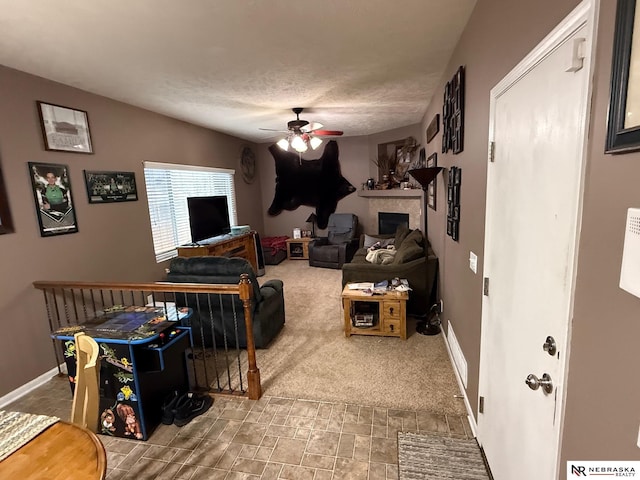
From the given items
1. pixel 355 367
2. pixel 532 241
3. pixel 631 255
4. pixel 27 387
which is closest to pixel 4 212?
pixel 27 387

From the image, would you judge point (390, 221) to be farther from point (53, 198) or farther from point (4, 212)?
point (4, 212)

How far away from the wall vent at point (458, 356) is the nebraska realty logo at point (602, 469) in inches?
58.5

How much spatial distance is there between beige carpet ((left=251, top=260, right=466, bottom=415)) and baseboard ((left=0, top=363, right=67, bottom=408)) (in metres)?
1.94

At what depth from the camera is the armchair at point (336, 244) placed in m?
6.36

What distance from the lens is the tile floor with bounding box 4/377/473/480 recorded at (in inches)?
74.5

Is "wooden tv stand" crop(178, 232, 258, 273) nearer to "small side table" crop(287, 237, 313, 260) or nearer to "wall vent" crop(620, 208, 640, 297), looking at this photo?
"small side table" crop(287, 237, 313, 260)

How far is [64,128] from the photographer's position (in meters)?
3.07

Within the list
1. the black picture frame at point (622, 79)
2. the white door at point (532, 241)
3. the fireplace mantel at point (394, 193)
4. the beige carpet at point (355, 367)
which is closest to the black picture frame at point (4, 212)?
the beige carpet at point (355, 367)

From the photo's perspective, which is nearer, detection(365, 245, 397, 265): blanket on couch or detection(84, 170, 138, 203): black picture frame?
detection(84, 170, 138, 203): black picture frame

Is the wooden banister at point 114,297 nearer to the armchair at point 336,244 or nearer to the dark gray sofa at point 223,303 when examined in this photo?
the dark gray sofa at point 223,303

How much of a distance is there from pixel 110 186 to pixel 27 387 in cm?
208

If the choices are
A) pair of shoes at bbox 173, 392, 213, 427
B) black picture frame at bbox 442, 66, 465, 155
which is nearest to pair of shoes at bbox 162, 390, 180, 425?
pair of shoes at bbox 173, 392, 213, 427

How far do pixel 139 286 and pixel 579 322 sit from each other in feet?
8.81

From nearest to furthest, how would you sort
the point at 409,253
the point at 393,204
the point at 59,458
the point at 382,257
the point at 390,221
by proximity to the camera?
the point at 59,458 < the point at 409,253 < the point at 382,257 < the point at 393,204 < the point at 390,221
